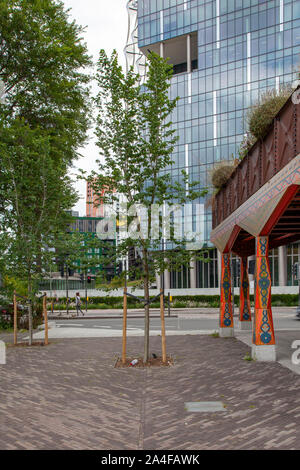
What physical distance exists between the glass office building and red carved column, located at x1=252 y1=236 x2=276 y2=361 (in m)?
47.3

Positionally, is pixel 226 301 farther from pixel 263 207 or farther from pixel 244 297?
pixel 263 207

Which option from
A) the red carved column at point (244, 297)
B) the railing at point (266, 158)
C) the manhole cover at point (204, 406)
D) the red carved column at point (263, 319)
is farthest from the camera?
the red carved column at point (244, 297)

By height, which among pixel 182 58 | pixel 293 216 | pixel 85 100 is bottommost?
pixel 293 216

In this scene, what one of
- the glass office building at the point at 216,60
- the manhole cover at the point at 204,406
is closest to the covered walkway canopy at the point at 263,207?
the manhole cover at the point at 204,406

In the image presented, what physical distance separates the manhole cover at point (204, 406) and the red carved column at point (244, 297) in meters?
11.0

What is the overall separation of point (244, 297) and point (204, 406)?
448 inches

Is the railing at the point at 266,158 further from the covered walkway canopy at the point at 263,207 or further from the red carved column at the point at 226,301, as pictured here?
the red carved column at the point at 226,301

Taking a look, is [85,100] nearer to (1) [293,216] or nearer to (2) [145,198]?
(2) [145,198]

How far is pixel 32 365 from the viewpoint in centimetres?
1180

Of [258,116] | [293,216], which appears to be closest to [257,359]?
[293,216]

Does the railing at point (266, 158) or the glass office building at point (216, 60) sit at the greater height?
the glass office building at point (216, 60)

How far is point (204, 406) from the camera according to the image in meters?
7.30

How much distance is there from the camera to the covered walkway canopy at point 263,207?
877 centimetres

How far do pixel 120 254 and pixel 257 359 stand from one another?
4388 millimetres
